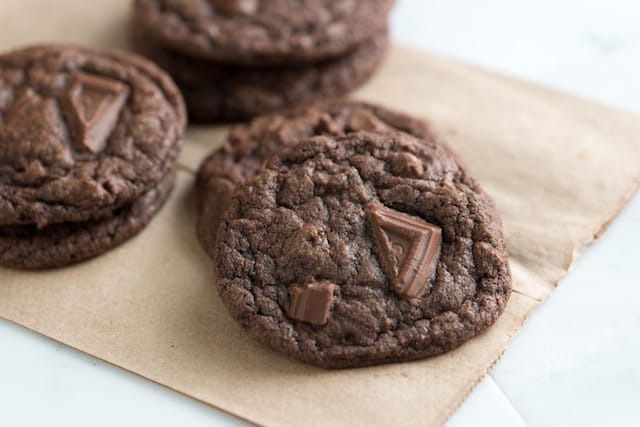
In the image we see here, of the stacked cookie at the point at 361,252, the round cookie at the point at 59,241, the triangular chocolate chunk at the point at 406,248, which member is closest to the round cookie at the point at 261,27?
the stacked cookie at the point at 361,252

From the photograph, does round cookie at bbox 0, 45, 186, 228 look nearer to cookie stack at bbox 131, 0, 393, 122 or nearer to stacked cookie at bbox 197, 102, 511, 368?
cookie stack at bbox 131, 0, 393, 122

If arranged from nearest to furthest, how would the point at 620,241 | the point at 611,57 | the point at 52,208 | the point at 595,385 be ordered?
1. the point at 595,385
2. the point at 52,208
3. the point at 620,241
4. the point at 611,57

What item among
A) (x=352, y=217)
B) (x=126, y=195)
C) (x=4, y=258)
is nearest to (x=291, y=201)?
(x=352, y=217)

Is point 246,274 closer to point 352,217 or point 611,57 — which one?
point 352,217

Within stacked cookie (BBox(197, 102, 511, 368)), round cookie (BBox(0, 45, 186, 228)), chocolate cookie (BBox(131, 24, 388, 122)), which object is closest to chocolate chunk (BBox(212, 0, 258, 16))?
chocolate cookie (BBox(131, 24, 388, 122))

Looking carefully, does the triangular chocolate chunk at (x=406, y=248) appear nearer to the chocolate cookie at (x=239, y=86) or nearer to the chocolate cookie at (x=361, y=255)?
the chocolate cookie at (x=361, y=255)

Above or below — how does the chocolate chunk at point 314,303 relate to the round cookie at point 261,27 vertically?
below

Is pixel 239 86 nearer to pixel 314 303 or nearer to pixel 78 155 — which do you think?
pixel 78 155

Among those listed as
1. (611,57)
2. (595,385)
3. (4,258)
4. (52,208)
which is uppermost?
(611,57)
